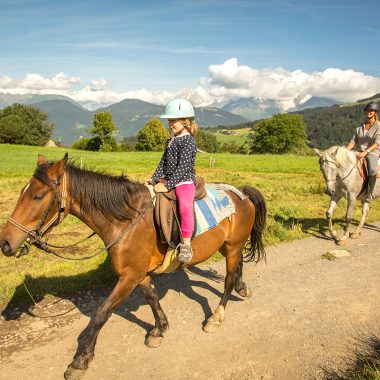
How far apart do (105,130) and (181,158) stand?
248 feet

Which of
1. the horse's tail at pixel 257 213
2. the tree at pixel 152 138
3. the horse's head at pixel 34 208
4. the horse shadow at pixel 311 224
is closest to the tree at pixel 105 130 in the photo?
the tree at pixel 152 138

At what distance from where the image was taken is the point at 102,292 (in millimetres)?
6629

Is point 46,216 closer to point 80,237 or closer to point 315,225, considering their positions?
point 80,237

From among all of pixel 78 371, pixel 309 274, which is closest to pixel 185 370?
pixel 78 371

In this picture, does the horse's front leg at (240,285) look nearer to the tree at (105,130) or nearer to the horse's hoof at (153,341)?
the horse's hoof at (153,341)

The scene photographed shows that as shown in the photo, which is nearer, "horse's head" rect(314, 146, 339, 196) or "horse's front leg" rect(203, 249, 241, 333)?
"horse's front leg" rect(203, 249, 241, 333)

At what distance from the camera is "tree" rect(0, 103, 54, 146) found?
2889 inches

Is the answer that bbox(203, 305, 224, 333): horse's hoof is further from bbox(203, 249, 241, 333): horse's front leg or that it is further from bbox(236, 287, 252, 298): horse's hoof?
bbox(236, 287, 252, 298): horse's hoof

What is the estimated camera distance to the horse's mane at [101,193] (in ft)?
14.4

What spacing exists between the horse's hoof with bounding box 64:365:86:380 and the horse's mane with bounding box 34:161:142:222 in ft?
6.34

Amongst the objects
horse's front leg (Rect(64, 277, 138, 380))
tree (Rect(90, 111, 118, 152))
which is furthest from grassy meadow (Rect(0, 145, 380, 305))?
tree (Rect(90, 111, 118, 152))

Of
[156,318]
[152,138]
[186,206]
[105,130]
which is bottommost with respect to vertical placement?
[152,138]

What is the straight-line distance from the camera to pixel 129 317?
582 centimetres

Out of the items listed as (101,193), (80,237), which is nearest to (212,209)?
(101,193)
